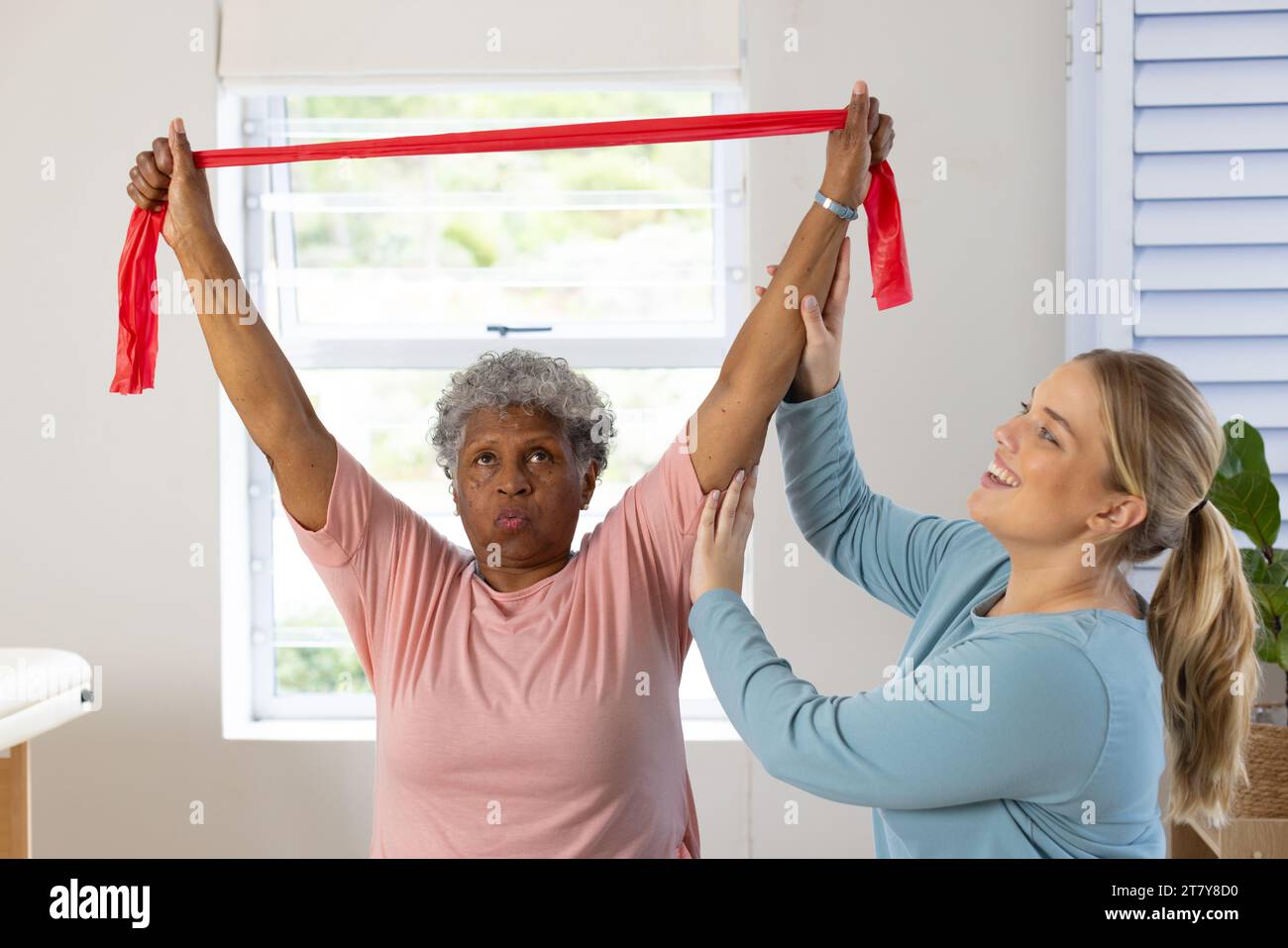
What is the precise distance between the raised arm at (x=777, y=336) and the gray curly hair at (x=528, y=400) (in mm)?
193

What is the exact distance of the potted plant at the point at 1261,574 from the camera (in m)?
2.17

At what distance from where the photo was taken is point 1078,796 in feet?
4.46

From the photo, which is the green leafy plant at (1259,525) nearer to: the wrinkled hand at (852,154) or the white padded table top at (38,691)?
the wrinkled hand at (852,154)

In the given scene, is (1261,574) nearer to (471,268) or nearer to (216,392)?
(471,268)

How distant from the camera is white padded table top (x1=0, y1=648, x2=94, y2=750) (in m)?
2.03

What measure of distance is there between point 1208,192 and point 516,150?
1514 millimetres

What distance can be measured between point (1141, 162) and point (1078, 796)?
5.29ft

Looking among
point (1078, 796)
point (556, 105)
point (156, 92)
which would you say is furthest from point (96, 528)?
point (1078, 796)

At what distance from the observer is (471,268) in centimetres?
289

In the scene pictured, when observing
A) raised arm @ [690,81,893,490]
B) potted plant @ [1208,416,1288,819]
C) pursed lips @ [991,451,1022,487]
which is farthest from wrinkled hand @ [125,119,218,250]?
potted plant @ [1208,416,1288,819]

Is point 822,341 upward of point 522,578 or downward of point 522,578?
upward

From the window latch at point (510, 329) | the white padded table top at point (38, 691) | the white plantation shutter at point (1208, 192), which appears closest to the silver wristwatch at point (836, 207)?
the white plantation shutter at point (1208, 192)

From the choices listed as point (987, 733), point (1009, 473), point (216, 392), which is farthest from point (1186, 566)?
point (216, 392)

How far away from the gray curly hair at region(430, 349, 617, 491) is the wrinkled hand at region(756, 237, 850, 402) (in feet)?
0.97
